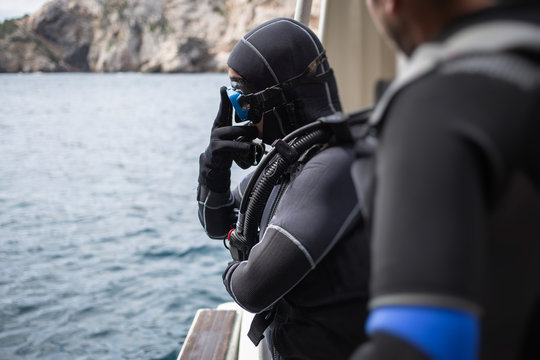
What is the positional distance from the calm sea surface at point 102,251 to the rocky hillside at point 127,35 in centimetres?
6968

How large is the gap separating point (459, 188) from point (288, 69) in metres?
1.28

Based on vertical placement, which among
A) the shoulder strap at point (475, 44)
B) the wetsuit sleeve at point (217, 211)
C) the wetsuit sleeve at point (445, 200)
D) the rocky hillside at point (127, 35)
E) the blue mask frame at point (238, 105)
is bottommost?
the rocky hillside at point (127, 35)

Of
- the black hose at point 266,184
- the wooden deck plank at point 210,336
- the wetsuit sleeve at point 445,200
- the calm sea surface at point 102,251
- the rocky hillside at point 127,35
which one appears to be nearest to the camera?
the wetsuit sleeve at point 445,200

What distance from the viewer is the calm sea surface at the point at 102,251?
247 inches

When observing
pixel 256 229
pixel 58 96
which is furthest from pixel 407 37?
pixel 58 96

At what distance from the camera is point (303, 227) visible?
5.04 ft

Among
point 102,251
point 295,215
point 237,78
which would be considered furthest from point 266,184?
point 102,251

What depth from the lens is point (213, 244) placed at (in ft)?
33.9

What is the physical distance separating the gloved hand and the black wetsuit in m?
0.44

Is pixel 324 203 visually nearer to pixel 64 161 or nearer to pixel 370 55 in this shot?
pixel 370 55

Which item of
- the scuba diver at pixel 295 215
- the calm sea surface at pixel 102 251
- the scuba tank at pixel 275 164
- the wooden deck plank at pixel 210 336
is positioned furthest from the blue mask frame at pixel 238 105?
the calm sea surface at pixel 102 251

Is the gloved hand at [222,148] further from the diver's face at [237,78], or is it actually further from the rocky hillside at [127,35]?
the rocky hillside at [127,35]

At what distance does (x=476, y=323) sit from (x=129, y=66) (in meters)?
107

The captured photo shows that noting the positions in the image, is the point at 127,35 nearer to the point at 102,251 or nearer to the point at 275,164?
the point at 102,251
